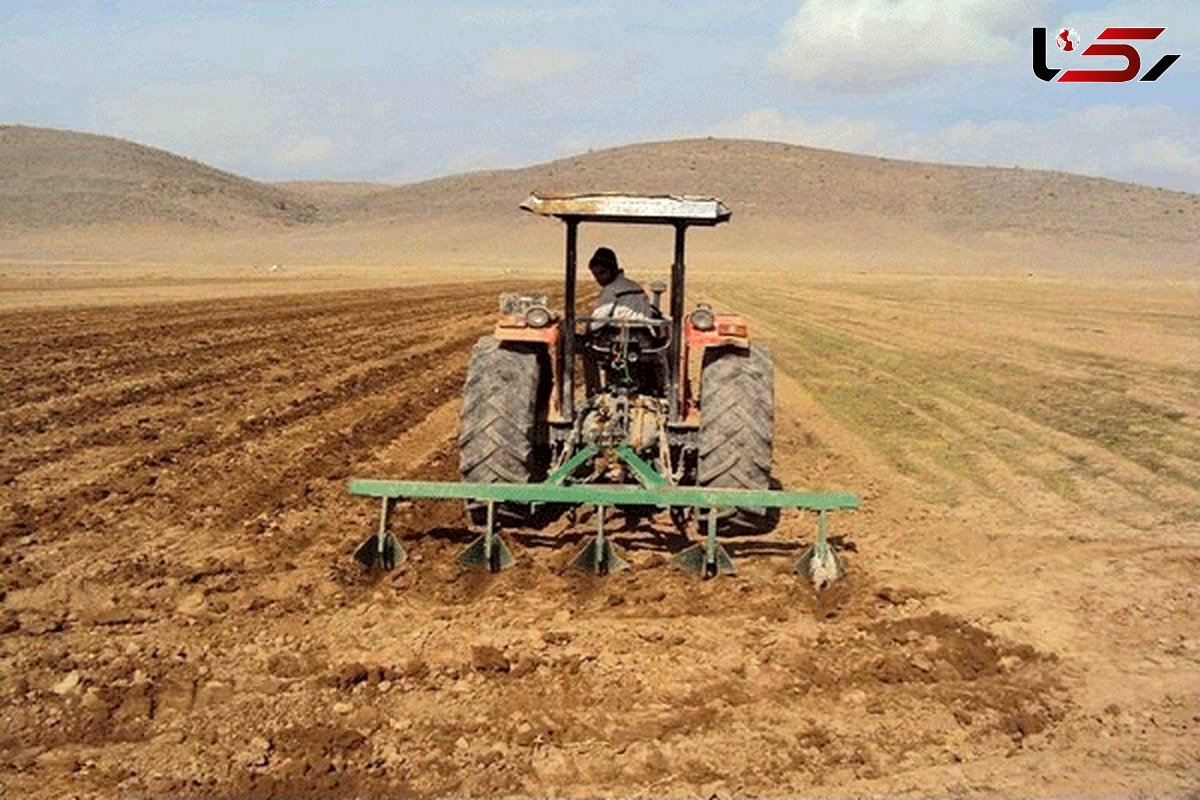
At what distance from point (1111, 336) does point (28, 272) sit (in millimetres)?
32379

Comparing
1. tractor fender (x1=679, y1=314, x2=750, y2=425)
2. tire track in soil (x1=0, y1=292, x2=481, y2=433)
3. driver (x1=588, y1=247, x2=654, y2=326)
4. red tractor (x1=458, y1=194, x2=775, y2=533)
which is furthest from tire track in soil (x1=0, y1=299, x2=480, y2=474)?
tractor fender (x1=679, y1=314, x2=750, y2=425)

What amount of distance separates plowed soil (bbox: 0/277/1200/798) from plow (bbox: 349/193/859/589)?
8.1 inches

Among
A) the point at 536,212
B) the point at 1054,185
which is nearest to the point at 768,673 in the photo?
the point at 536,212

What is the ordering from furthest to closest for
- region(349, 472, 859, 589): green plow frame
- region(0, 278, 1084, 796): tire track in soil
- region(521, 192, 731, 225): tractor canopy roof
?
region(521, 192, 731, 225): tractor canopy roof → region(349, 472, 859, 589): green plow frame → region(0, 278, 1084, 796): tire track in soil

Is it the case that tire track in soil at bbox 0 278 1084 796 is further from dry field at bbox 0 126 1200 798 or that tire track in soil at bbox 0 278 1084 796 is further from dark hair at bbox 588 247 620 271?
dark hair at bbox 588 247 620 271

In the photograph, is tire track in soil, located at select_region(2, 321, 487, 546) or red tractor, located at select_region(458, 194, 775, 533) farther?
tire track in soil, located at select_region(2, 321, 487, 546)

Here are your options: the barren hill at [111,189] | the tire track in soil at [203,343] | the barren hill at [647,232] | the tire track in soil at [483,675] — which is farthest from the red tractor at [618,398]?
the barren hill at [111,189]

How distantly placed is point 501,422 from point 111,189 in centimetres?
8594

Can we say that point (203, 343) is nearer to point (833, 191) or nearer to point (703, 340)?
point (703, 340)

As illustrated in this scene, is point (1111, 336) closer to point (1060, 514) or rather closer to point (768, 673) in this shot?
point (1060, 514)

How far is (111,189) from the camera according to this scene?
8356 centimetres

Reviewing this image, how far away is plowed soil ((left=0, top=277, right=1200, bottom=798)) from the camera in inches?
163

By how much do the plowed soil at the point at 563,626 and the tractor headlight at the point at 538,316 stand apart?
124cm

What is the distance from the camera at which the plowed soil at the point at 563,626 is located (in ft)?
13.6
